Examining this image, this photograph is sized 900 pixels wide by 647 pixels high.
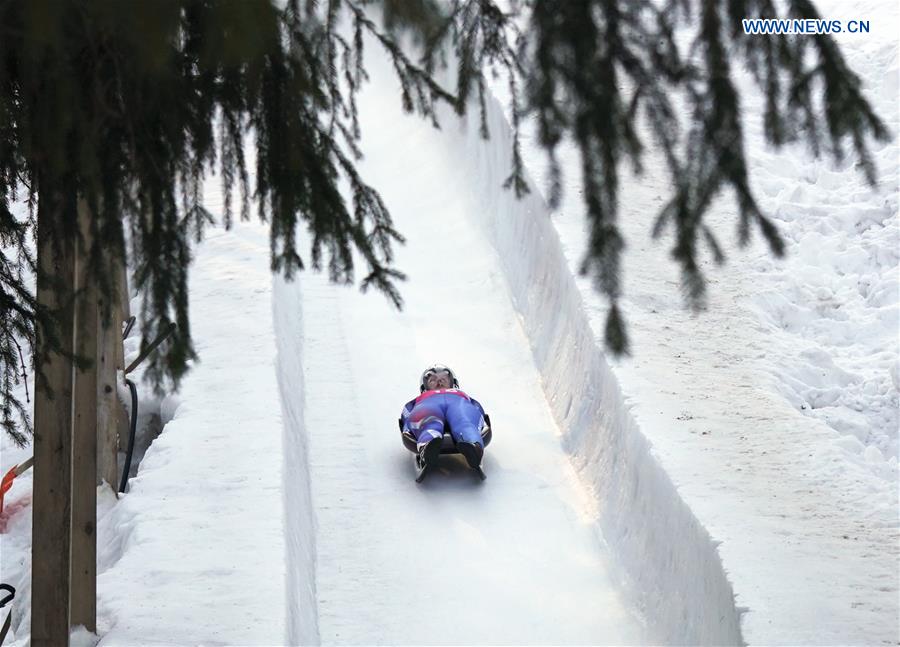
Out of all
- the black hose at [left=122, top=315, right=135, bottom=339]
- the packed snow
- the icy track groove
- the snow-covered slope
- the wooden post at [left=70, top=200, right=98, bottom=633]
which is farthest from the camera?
the black hose at [left=122, top=315, right=135, bottom=339]

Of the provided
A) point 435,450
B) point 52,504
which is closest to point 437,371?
point 435,450

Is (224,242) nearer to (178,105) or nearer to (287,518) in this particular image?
(287,518)

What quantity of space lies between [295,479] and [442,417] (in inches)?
48.4

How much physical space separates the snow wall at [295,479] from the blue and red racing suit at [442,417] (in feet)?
2.64

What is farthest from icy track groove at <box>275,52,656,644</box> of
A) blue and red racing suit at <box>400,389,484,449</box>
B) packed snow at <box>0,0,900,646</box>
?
blue and red racing suit at <box>400,389,484,449</box>

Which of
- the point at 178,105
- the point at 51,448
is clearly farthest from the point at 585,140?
the point at 51,448

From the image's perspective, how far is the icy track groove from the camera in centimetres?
670

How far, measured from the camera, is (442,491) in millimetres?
8102

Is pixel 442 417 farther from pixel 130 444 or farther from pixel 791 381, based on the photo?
pixel 791 381

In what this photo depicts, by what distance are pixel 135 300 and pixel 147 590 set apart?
5007mm

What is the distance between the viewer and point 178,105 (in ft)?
10.0

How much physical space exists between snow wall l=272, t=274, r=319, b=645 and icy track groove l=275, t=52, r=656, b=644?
0.08m

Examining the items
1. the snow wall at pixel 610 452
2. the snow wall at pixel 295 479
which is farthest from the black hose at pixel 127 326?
the snow wall at pixel 610 452

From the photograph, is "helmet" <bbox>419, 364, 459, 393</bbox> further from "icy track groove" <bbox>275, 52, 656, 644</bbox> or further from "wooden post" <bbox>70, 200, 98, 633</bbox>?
"wooden post" <bbox>70, 200, 98, 633</bbox>
